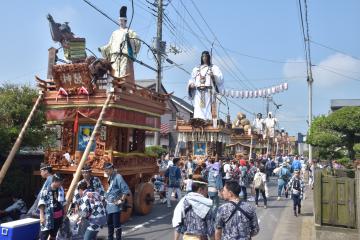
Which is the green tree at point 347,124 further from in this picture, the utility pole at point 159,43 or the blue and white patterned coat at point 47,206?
the blue and white patterned coat at point 47,206

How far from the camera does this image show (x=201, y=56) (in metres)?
18.6

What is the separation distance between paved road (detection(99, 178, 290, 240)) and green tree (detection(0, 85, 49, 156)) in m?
3.12

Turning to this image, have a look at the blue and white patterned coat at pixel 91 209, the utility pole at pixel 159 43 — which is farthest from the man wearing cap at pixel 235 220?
the utility pole at pixel 159 43

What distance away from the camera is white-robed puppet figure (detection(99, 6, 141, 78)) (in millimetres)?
12539

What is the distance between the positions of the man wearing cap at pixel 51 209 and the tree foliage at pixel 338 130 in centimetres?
1028

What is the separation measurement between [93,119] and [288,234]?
5.89 m

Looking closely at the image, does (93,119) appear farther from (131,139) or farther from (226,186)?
(226,186)

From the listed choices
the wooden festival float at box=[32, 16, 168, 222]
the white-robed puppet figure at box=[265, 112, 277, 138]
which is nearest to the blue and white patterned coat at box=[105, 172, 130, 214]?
the wooden festival float at box=[32, 16, 168, 222]

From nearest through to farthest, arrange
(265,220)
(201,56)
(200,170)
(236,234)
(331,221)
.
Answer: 1. (236,234)
2. (331,221)
3. (265,220)
4. (200,170)
5. (201,56)

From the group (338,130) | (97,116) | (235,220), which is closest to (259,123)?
(338,130)

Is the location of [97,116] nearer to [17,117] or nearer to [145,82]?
[17,117]

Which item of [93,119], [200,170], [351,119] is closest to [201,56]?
[200,170]

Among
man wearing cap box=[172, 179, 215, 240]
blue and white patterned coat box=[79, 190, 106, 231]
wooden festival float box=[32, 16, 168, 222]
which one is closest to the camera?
man wearing cap box=[172, 179, 215, 240]

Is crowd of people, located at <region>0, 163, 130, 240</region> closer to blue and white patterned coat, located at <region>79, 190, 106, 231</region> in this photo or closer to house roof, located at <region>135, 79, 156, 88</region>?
blue and white patterned coat, located at <region>79, 190, 106, 231</region>
